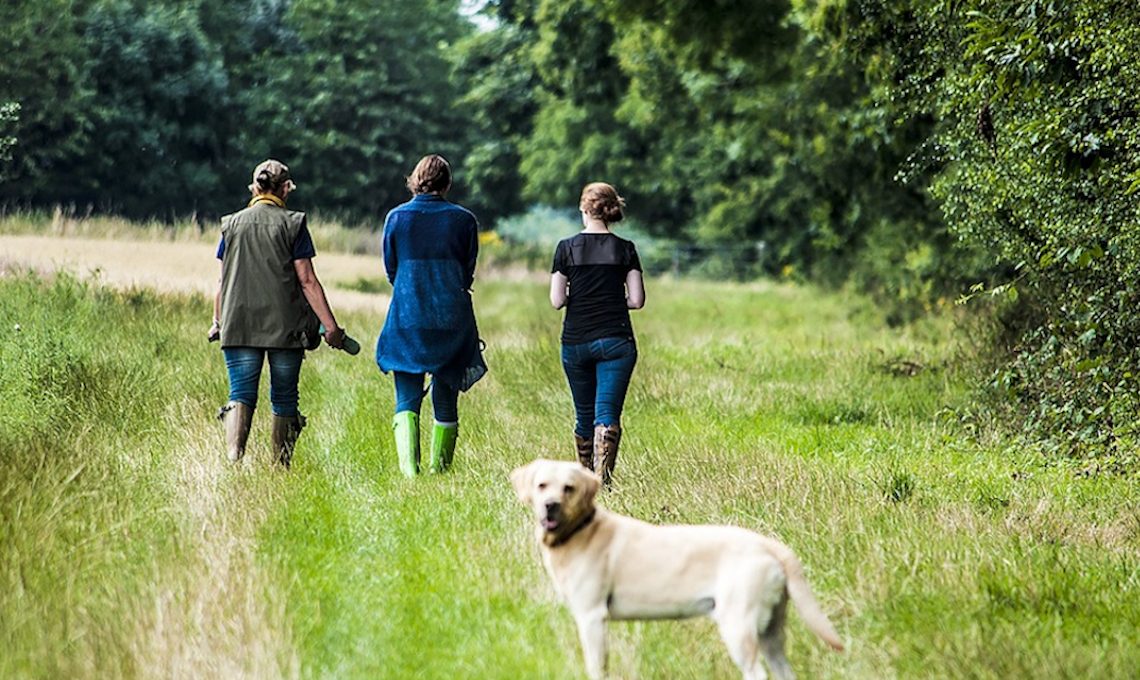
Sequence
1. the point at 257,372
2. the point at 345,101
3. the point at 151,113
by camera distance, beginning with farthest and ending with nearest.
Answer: the point at 345,101, the point at 151,113, the point at 257,372

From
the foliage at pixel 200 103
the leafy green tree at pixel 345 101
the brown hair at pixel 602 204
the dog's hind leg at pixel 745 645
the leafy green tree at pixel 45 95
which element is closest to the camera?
the dog's hind leg at pixel 745 645

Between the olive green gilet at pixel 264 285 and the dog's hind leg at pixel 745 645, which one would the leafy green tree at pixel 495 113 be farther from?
the dog's hind leg at pixel 745 645

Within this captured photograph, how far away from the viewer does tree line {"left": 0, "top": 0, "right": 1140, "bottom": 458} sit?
8430 millimetres

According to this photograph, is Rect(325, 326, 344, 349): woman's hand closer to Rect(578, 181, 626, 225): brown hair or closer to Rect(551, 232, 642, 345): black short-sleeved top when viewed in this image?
Rect(551, 232, 642, 345): black short-sleeved top

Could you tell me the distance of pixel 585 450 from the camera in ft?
28.8

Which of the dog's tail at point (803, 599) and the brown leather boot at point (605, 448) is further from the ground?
the dog's tail at point (803, 599)

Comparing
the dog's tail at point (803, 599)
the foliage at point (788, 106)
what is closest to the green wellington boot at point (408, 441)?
the dog's tail at point (803, 599)

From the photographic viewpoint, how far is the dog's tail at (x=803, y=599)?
169 inches

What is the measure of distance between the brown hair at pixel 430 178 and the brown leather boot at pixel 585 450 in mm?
1732

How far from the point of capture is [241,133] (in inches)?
807

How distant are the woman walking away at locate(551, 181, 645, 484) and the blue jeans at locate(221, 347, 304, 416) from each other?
1.63m

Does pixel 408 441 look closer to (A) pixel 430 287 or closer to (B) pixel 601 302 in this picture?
(A) pixel 430 287

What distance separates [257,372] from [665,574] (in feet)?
15.6

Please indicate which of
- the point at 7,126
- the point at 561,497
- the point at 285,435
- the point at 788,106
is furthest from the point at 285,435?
the point at 788,106
